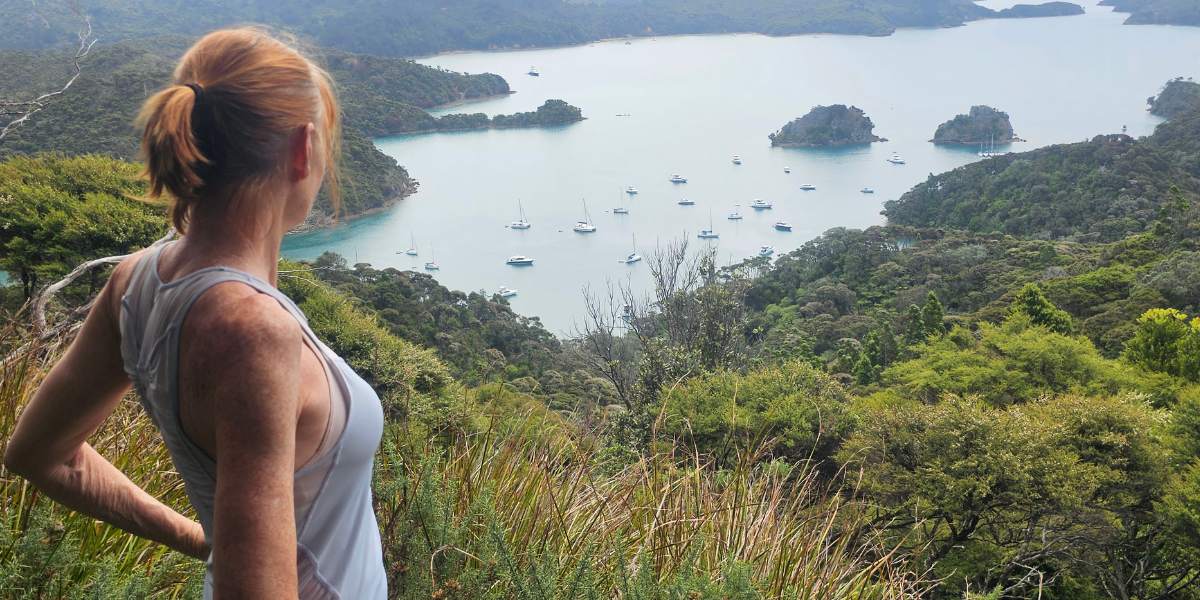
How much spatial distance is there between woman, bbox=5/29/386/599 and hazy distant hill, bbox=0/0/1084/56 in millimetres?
46099

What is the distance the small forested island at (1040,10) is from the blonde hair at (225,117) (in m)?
105

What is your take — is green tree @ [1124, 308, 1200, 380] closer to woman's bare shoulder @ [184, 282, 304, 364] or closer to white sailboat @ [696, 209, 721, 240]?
woman's bare shoulder @ [184, 282, 304, 364]

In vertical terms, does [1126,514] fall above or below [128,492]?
below

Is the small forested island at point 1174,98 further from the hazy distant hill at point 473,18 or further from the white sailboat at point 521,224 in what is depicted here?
the white sailboat at point 521,224

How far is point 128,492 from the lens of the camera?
2.45 ft

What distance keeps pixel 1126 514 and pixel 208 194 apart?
270 inches

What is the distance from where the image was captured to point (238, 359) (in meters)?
0.48

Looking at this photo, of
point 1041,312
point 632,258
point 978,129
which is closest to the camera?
point 1041,312

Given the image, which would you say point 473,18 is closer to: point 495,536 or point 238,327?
point 495,536

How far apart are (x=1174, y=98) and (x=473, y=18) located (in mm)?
54129

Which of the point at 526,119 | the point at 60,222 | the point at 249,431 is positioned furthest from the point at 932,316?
the point at 526,119

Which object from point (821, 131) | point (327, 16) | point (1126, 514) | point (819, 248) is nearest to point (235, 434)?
point (1126, 514)

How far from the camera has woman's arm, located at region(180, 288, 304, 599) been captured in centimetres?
48

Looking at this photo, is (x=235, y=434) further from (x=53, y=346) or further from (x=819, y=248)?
(x=819, y=248)
